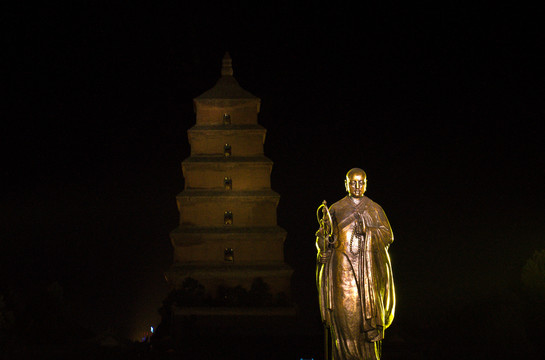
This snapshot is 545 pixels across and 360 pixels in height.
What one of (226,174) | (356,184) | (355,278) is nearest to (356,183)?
(356,184)

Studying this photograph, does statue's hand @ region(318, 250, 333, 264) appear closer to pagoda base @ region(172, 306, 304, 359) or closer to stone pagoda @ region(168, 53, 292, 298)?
pagoda base @ region(172, 306, 304, 359)

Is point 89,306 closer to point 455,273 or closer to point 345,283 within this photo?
point 455,273

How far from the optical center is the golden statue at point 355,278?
1030cm

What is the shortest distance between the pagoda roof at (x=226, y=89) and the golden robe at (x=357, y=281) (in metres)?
17.7

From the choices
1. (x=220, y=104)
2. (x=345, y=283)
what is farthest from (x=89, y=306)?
(x=345, y=283)

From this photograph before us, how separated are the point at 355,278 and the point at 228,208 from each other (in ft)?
55.2

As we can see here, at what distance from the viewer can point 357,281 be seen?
1041 cm

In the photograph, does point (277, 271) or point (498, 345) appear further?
point (277, 271)

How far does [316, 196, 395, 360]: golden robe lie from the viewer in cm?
1030

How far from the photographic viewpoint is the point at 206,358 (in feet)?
70.9

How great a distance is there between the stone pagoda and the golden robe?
15.8 meters

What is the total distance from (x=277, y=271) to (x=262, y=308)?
1.62 metres

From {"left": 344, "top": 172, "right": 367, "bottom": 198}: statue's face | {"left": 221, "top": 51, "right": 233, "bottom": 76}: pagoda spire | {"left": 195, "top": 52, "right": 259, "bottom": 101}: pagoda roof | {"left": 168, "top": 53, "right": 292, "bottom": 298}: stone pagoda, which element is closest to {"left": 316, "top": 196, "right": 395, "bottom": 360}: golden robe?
{"left": 344, "top": 172, "right": 367, "bottom": 198}: statue's face

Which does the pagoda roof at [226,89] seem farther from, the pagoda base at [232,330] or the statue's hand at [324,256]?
the statue's hand at [324,256]
